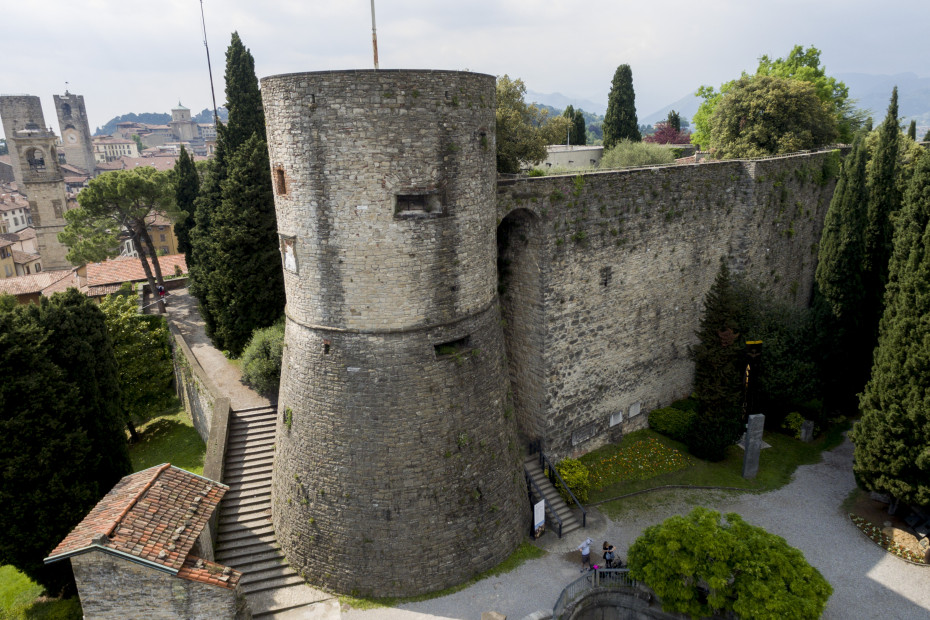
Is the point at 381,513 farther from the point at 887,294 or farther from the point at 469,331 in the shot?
the point at 887,294

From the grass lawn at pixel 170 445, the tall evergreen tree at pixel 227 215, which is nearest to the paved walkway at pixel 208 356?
the tall evergreen tree at pixel 227 215

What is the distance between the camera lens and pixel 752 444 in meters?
19.2

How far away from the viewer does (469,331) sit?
14.2 metres

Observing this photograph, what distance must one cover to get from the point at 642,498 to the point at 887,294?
373 inches

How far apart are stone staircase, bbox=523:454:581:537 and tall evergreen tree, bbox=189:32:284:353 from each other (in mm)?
12695

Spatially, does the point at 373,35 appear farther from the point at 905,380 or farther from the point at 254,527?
the point at 905,380

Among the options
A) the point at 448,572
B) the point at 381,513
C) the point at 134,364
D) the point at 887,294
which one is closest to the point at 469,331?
the point at 381,513

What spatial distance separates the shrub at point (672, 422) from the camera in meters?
21.0

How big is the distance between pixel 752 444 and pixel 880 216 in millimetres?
10474

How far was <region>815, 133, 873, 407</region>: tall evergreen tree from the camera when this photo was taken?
2138 centimetres

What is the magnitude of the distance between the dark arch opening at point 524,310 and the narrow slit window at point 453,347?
3927mm

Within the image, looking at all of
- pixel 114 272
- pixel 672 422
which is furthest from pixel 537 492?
pixel 114 272

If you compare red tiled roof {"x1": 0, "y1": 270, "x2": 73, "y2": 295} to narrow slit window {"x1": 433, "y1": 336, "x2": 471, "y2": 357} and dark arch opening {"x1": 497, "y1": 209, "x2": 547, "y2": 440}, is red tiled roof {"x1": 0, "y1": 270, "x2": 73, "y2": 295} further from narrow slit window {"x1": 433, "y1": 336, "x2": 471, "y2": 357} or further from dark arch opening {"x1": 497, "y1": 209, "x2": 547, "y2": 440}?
narrow slit window {"x1": 433, "y1": 336, "x2": 471, "y2": 357}

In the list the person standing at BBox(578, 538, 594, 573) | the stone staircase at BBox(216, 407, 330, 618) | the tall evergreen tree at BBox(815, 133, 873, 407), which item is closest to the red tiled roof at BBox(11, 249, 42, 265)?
→ the stone staircase at BBox(216, 407, 330, 618)
